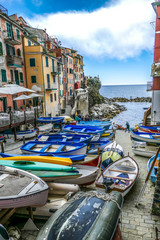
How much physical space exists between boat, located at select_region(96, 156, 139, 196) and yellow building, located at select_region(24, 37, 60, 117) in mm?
18903

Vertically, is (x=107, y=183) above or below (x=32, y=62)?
below

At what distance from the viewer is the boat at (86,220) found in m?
4.26

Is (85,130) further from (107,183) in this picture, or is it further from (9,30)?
(9,30)

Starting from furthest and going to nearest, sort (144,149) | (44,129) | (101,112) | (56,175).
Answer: (101,112) < (44,129) < (144,149) < (56,175)

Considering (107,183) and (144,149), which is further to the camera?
(144,149)

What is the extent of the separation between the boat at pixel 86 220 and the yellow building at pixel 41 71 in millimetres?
22397

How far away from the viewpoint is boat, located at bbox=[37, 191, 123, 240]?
14.0ft

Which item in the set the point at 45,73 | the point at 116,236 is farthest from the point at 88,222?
the point at 45,73

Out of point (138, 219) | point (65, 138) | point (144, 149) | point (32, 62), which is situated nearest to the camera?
point (138, 219)

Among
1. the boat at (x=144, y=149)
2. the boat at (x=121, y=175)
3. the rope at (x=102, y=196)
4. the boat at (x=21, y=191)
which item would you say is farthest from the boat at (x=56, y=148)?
the rope at (x=102, y=196)

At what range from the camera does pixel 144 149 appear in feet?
47.6

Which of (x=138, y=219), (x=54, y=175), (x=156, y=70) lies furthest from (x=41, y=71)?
(x=138, y=219)

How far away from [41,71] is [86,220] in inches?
1090

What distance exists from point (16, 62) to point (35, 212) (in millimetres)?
21729
